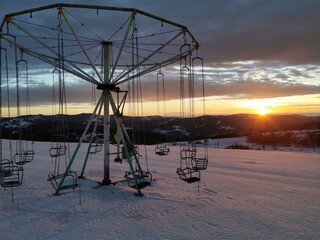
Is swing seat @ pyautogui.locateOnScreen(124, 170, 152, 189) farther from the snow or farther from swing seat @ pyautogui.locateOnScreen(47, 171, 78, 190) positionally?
swing seat @ pyautogui.locateOnScreen(47, 171, 78, 190)

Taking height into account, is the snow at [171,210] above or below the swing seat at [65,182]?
below

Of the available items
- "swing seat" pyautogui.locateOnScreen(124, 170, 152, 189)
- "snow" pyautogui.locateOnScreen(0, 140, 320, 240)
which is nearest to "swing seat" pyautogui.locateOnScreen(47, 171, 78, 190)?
"snow" pyautogui.locateOnScreen(0, 140, 320, 240)

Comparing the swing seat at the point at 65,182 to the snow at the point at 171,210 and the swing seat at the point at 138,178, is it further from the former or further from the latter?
the swing seat at the point at 138,178

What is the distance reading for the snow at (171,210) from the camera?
→ 687 cm

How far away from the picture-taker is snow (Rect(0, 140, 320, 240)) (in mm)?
6871

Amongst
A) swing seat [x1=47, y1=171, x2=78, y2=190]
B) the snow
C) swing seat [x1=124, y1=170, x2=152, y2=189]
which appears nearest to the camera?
the snow

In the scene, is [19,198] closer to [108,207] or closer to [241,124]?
[108,207]

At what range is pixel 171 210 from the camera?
27.4 feet

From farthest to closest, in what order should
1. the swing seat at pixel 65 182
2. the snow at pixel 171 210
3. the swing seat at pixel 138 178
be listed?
the swing seat at pixel 138 178 < the swing seat at pixel 65 182 < the snow at pixel 171 210

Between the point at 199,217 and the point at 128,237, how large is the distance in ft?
7.20

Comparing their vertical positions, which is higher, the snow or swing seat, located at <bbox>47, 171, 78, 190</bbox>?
swing seat, located at <bbox>47, 171, 78, 190</bbox>

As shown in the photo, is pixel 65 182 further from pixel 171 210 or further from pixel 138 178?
pixel 171 210

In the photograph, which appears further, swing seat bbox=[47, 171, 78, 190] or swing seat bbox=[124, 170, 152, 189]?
swing seat bbox=[124, 170, 152, 189]

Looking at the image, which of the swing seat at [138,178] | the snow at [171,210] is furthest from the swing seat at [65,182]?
the swing seat at [138,178]
